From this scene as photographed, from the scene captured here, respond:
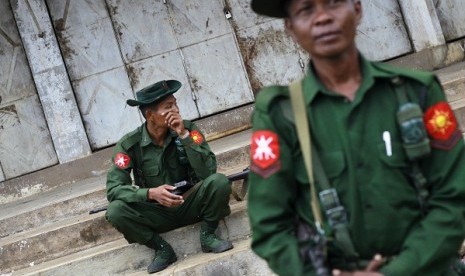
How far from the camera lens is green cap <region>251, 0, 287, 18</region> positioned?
2.21 metres

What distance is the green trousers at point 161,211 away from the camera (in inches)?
213

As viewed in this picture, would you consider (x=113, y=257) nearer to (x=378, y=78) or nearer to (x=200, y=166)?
(x=200, y=166)

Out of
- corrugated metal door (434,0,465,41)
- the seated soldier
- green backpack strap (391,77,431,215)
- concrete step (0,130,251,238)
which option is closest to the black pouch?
the seated soldier

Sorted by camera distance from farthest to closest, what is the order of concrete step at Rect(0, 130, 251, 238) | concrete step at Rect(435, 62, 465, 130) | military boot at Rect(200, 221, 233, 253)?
concrete step at Rect(0, 130, 251, 238) → concrete step at Rect(435, 62, 465, 130) → military boot at Rect(200, 221, 233, 253)

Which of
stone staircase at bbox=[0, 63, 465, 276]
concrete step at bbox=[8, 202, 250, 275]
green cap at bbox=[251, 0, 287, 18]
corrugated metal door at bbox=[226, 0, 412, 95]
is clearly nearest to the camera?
green cap at bbox=[251, 0, 287, 18]

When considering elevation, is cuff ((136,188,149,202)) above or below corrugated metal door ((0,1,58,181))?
below

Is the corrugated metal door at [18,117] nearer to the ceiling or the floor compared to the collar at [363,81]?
nearer to the ceiling

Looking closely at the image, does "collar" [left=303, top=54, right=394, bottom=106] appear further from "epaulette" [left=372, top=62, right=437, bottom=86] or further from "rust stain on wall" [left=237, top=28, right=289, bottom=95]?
"rust stain on wall" [left=237, top=28, right=289, bottom=95]

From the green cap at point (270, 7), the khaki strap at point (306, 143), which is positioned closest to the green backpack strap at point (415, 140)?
the khaki strap at point (306, 143)

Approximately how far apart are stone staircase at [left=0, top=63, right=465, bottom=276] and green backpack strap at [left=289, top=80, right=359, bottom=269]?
302cm

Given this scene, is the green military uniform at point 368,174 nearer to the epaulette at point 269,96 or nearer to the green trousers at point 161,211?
the epaulette at point 269,96

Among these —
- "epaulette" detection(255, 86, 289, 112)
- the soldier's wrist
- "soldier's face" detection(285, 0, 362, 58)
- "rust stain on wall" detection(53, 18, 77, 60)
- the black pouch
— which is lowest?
the black pouch

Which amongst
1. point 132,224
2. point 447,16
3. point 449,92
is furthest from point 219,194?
point 447,16

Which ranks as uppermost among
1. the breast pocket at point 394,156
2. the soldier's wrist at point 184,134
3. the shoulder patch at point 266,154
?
the soldier's wrist at point 184,134
